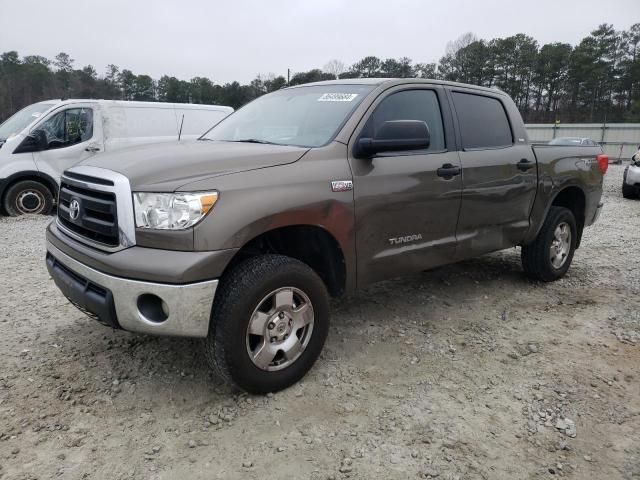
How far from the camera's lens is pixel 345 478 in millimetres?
2262

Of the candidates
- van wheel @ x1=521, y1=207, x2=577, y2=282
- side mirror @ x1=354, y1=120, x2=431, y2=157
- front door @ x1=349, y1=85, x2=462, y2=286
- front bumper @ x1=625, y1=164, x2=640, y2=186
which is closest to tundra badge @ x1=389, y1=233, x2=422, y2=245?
front door @ x1=349, y1=85, x2=462, y2=286

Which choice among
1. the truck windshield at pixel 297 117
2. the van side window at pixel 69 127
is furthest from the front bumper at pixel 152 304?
the van side window at pixel 69 127

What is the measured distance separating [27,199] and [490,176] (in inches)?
307

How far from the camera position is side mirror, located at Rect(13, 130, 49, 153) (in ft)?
26.7

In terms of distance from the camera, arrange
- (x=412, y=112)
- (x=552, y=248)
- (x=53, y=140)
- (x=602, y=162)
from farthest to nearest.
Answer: (x=53, y=140), (x=602, y=162), (x=552, y=248), (x=412, y=112)

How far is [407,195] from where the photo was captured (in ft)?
11.1

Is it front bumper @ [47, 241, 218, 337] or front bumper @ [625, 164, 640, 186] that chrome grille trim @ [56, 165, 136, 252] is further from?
front bumper @ [625, 164, 640, 186]

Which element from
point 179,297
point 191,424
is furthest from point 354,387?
point 179,297

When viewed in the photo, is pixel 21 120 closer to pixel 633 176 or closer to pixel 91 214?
pixel 91 214

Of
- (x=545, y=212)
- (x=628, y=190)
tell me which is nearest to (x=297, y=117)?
(x=545, y=212)

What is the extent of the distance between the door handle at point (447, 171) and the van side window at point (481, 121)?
0.32 m

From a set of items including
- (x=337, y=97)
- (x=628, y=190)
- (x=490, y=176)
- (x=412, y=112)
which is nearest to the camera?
(x=337, y=97)

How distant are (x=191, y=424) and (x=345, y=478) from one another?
0.90 metres

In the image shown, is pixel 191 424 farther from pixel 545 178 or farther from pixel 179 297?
pixel 545 178
